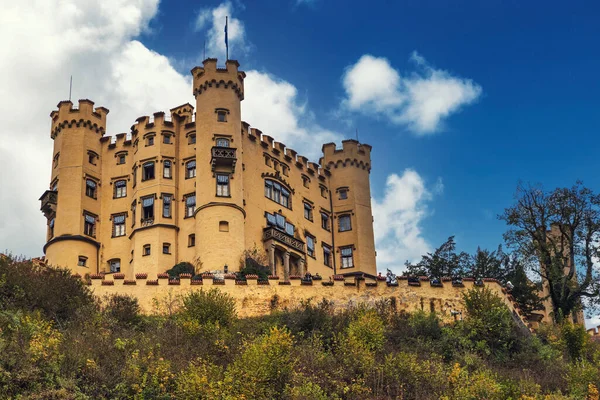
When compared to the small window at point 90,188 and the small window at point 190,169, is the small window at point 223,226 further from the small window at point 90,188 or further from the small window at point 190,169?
the small window at point 90,188

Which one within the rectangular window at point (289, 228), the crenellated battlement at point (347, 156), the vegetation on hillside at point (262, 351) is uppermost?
the crenellated battlement at point (347, 156)

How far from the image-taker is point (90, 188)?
57.6 metres

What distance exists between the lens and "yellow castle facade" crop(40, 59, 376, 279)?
5394 cm

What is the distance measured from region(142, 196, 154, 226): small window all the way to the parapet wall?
44.5 feet

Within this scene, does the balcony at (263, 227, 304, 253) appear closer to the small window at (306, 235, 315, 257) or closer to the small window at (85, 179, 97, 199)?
the small window at (306, 235, 315, 257)

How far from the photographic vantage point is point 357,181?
6456 centimetres

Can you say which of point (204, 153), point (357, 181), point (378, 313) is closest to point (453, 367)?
point (378, 313)

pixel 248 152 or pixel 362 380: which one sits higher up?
pixel 248 152

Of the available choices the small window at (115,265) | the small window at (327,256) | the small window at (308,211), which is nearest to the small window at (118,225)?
the small window at (115,265)

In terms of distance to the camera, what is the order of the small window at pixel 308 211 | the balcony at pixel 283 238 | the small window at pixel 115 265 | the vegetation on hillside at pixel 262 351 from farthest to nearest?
the small window at pixel 308 211 → the balcony at pixel 283 238 → the small window at pixel 115 265 → the vegetation on hillside at pixel 262 351

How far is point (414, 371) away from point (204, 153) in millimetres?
26412

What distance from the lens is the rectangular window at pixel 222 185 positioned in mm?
54094

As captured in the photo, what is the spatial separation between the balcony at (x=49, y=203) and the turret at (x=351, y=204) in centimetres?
1963

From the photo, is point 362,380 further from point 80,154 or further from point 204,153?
point 80,154
